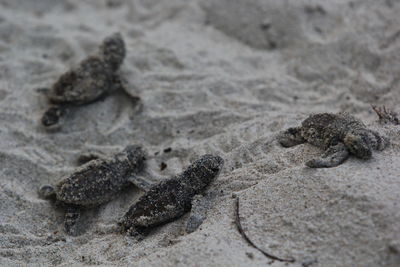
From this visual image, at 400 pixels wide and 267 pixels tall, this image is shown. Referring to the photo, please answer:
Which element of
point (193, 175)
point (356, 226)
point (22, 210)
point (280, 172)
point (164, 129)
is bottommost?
point (22, 210)

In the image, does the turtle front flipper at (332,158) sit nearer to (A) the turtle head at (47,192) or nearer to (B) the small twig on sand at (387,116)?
(B) the small twig on sand at (387,116)

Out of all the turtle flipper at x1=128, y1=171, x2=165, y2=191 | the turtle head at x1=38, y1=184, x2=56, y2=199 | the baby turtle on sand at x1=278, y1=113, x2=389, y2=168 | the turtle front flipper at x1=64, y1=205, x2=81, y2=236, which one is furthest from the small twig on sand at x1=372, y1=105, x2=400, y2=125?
the turtle head at x1=38, y1=184, x2=56, y2=199

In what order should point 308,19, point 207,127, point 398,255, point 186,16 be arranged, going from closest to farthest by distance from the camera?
point 398,255, point 207,127, point 308,19, point 186,16

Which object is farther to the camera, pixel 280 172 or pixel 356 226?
pixel 280 172

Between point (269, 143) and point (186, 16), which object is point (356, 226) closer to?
point (269, 143)

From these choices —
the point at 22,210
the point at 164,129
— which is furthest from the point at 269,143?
the point at 22,210

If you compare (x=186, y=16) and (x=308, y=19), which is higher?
(x=308, y=19)

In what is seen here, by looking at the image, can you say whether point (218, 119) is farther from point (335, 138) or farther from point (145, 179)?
point (335, 138)
